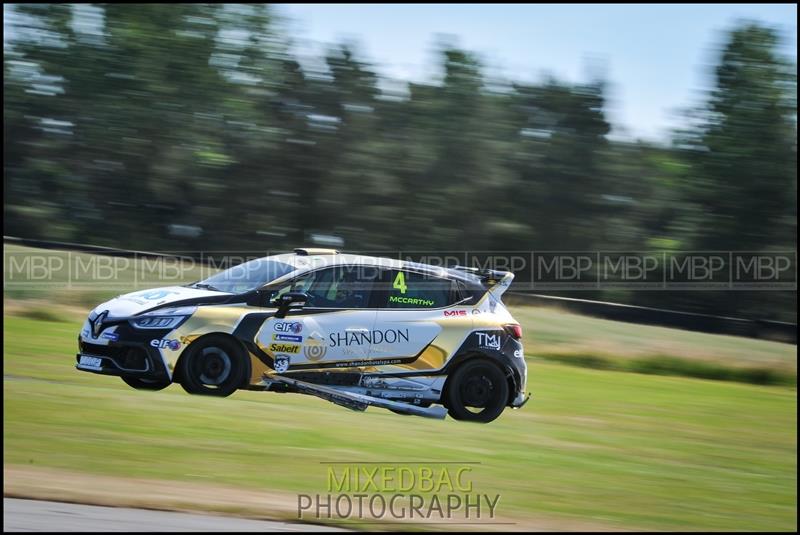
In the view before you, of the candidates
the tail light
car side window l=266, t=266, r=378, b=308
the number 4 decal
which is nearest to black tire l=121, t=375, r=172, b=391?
car side window l=266, t=266, r=378, b=308

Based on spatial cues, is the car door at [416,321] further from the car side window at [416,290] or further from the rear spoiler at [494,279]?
the rear spoiler at [494,279]

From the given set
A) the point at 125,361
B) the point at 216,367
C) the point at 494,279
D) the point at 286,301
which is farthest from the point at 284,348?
the point at 494,279

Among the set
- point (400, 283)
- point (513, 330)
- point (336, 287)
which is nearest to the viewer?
point (336, 287)

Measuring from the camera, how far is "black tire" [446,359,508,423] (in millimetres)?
8914

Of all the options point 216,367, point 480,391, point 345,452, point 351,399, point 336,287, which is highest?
point 336,287

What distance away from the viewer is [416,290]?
29.5ft

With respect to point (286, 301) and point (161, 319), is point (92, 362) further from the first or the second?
point (286, 301)

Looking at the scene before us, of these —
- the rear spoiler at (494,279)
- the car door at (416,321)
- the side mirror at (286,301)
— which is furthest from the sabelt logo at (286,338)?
the rear spoiler at (494,279)

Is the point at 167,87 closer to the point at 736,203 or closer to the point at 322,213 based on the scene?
the point at 322,213

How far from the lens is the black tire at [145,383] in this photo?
26.9 ft

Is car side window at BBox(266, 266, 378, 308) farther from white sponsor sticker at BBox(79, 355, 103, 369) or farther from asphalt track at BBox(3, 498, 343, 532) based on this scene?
asphalt track at BBox(3, 498, 343, 532)

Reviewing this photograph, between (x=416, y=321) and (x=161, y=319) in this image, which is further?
(x=416, y=321)

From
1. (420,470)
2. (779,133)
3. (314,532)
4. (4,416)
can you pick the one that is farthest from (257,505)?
(779,133)

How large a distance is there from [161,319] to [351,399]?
197cm
